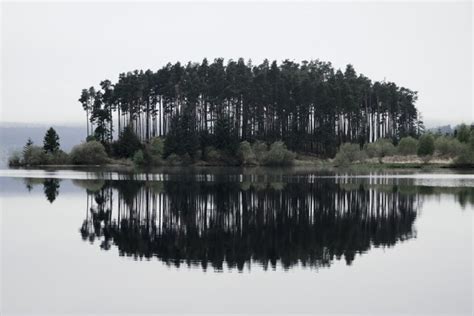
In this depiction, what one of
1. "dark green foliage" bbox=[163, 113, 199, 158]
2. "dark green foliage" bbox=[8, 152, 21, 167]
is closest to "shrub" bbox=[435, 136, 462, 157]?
"dark green foliage" bbox=[163, 113, 199, 158]

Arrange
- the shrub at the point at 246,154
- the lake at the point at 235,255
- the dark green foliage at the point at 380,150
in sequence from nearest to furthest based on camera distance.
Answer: the lake at the point at 235,255
the shrub at the point at 246,154
the dark green foliage at the point at 380,150

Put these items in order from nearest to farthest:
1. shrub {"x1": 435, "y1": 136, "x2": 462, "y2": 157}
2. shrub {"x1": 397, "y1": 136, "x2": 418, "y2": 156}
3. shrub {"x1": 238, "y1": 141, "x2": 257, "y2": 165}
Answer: shrub {"x1": 435, "y1": 136, "x2": 462, "y2": 157}
shrub {"x1": 238, "y1": 141, "x2": 257, "y2": 165}
shrub {"x1": 397, "y1": 136, "x2": 418, "y2": 156}

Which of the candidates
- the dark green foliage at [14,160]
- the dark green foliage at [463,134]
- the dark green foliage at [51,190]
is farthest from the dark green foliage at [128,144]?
the dark green foliage at [463,134]

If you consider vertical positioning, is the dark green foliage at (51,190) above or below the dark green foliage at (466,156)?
below

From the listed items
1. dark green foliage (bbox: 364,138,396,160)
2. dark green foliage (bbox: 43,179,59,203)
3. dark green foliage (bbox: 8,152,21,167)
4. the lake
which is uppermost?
dark green foliage (bbox: 364,138,396,160)

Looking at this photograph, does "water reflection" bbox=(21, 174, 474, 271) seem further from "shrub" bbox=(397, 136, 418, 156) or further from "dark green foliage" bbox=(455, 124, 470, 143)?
"dark green foliage" bbox=(455, 124, 470, 143)

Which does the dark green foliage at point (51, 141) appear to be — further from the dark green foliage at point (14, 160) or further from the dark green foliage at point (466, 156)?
the dark green foliage at point (466, 156)

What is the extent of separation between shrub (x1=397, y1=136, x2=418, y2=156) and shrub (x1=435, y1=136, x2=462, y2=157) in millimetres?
4167

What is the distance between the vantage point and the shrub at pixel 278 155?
112750 mm

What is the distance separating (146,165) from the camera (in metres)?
114

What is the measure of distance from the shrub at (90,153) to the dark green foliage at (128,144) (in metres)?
3.27

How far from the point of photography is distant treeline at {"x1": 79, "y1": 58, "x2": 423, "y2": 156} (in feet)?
412

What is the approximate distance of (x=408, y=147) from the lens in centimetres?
11762

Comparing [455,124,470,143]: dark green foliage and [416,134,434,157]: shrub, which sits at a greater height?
[455,124,470,143]: dark green foliage
